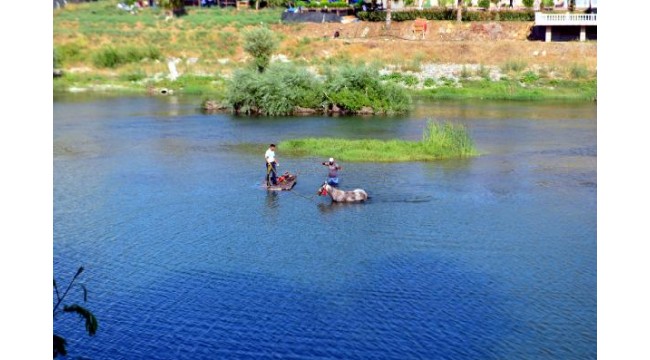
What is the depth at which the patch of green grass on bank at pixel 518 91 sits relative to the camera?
2726 inches

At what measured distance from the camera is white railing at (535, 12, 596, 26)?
8169 centimetres

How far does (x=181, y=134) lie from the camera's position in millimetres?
48438

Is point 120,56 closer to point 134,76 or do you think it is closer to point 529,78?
point 134,76

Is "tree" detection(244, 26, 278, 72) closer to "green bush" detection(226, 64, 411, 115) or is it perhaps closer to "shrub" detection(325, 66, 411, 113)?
"green bush" detection(226, 64, 411, 115)

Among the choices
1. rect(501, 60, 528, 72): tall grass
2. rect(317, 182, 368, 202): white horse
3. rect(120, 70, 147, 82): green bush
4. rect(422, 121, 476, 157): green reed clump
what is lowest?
rect(317, 182, 368, 202): white horse

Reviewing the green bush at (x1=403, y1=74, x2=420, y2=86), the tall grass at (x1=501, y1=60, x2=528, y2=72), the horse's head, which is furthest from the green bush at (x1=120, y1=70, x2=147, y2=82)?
the horse's head

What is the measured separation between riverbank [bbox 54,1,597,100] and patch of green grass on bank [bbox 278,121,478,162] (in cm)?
2811

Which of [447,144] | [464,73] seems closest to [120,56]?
[464,73]

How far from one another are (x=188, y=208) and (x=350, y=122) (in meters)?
23.6

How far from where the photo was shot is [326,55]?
85375mm

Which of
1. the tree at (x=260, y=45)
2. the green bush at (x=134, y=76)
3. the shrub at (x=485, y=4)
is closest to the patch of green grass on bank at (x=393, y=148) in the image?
the tree at (x=260, y=45)
